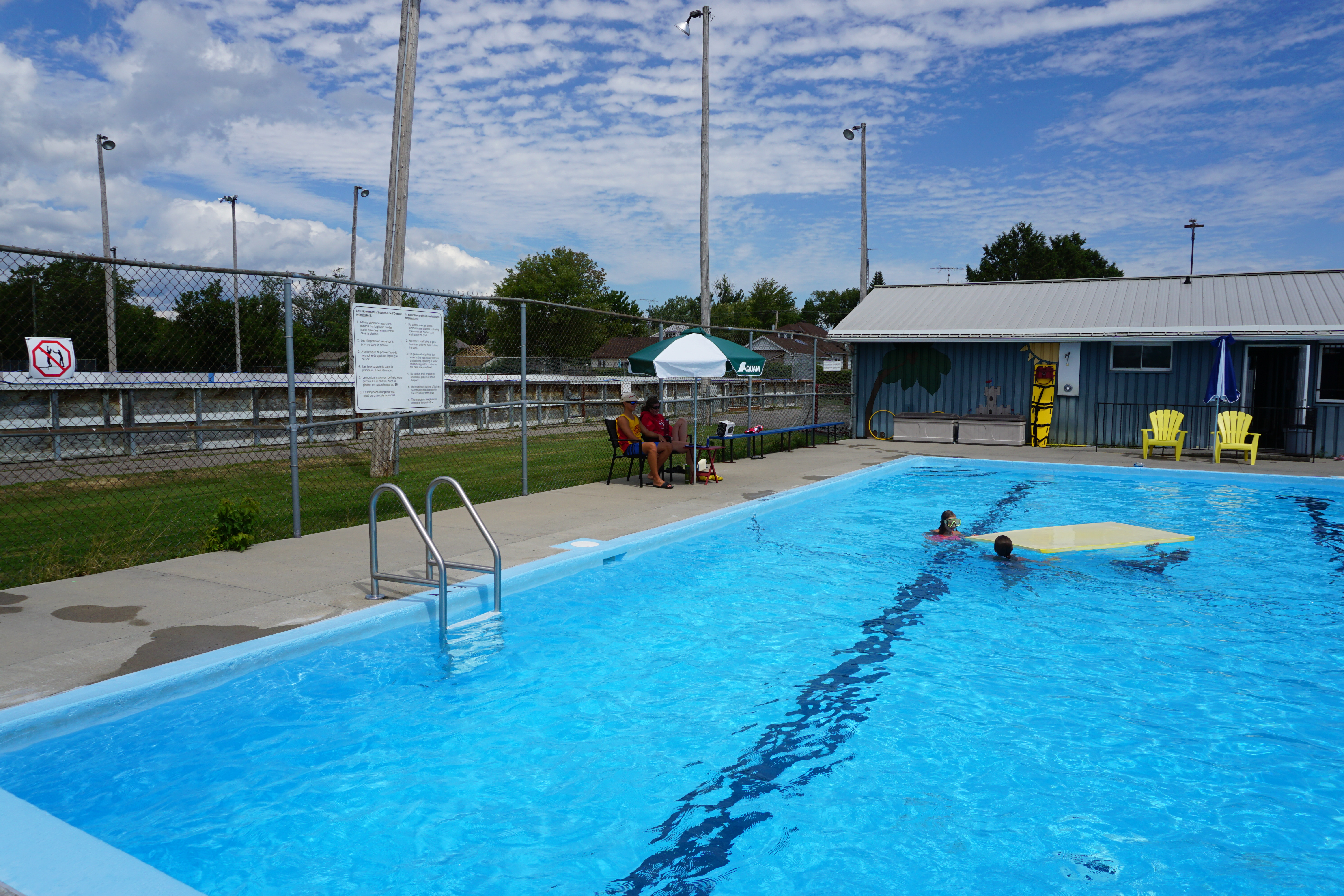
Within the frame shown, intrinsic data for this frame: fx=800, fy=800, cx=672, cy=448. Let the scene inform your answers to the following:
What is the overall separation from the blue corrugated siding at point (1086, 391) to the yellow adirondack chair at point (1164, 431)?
1.49 meters

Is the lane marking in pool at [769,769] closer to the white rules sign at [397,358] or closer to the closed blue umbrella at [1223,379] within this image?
the white rules sign at [397,358]

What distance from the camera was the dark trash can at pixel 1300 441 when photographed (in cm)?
1616

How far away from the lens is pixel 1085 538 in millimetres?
8477

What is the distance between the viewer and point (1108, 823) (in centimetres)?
368

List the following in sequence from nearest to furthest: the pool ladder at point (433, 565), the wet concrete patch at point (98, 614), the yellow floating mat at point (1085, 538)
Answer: the wet concrete patch at point (98, 614) → the pool ladder at point (433, 565) → the yellow floating mat at point (1085, 538)

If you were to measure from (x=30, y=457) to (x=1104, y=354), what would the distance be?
23.2 m

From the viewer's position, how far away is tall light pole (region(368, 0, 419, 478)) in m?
12.4

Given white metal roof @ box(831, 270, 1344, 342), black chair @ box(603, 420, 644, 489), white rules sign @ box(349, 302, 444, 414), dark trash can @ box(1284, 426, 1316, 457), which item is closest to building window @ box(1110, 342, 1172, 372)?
white metal roof @ box(831, 270, 1344, 342)

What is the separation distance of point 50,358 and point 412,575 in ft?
9.98

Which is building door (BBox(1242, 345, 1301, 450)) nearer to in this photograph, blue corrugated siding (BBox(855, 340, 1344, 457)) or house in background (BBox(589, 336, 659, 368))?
blue corrugated siding (BBox(855, 340, 1344, 457))

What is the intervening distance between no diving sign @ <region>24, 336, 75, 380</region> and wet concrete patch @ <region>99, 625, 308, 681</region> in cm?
227

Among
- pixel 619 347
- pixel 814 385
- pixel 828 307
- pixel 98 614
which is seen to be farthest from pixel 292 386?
pixel 828 307

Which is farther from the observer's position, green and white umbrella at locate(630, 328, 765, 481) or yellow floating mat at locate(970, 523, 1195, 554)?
green and white umbrella at locate(630, 328, 765, 481)

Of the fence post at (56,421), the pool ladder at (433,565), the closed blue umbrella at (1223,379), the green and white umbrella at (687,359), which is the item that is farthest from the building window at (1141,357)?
the fence post at (56,421)
